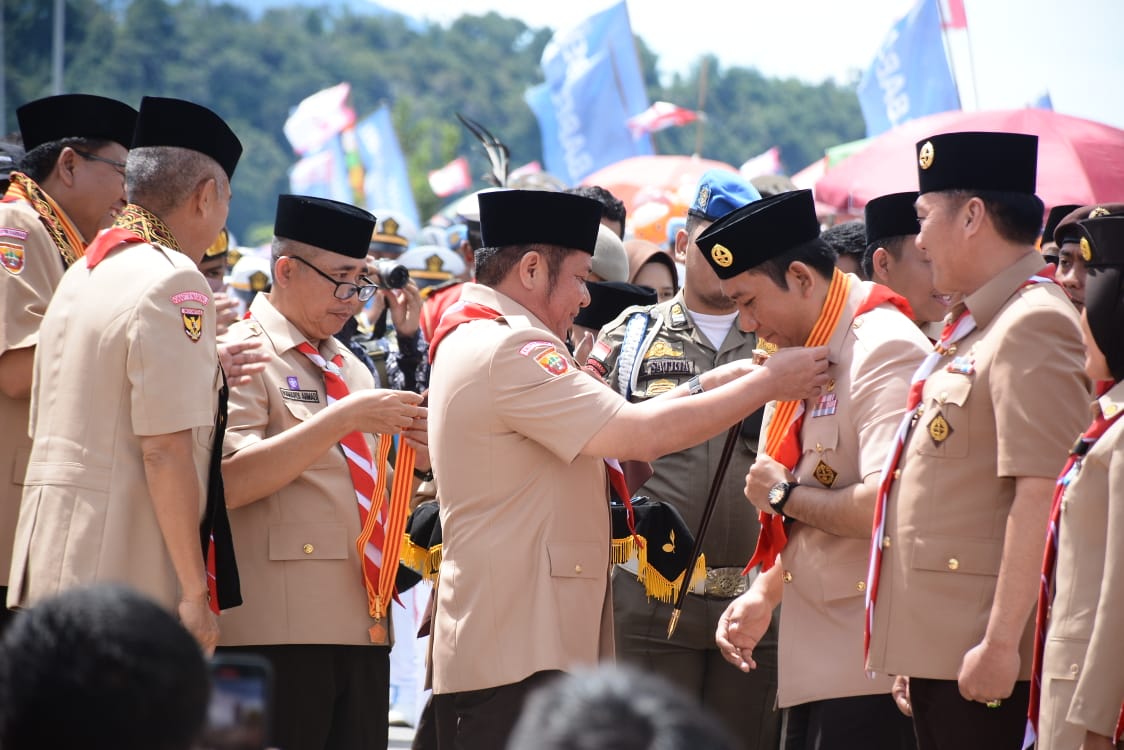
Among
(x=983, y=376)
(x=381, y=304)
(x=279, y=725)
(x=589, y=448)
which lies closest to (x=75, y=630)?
(x=589, y=448)

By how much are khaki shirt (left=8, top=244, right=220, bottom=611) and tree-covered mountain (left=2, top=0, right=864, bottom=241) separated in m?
69.8

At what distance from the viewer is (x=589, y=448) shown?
12.8ft

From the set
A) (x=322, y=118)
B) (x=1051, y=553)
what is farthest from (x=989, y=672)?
(x=322, y=118)

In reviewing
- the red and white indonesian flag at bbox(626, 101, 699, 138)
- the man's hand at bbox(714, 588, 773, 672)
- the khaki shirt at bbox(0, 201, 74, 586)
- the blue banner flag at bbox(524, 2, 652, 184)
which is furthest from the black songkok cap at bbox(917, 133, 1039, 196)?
the red and white indonesian flag at bbox(626, 101, 699, 138)

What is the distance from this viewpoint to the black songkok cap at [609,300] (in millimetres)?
6418

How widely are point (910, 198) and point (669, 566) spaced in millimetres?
1867

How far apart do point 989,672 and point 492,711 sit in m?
1.38

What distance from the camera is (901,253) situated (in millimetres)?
5520

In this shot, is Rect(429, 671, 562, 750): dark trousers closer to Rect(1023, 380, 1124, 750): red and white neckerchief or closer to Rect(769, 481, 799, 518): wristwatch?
Rect(769, 481, 799, 518): wristwatch

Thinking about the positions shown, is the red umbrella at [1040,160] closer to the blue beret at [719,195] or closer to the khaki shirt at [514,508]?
the blue beret at [719,195]

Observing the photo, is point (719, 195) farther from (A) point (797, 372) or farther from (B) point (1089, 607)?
(B) point (1089, 607)

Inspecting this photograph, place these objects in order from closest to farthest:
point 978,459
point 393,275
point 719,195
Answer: point 978,459, point 719,195, point 393,275

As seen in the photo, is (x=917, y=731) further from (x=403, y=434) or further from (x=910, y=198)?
(x=910, y=198)

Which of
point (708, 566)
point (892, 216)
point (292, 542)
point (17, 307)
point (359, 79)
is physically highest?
point (359, 79)
